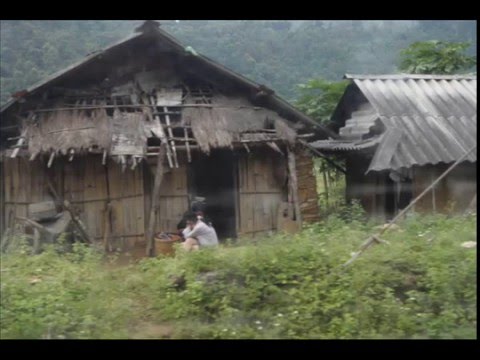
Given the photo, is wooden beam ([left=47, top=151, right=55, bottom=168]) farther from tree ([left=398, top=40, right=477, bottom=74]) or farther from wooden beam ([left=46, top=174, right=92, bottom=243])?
tree ([left=398, top=40, right=477, bottom=74])

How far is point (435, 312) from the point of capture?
5.75 metres

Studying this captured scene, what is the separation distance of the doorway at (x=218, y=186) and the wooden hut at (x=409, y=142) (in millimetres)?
2283

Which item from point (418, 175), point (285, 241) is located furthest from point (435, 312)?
point (418, 175)

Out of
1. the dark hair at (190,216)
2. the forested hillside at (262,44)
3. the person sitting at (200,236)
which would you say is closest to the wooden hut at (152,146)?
the dark hair at (190,216)

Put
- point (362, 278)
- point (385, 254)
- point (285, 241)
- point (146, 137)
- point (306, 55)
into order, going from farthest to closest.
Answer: point (306, 55)
point (146, 137)
point (285, 241)
point (385, 254)
point (362, 278)

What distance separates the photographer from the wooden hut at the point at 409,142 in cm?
990

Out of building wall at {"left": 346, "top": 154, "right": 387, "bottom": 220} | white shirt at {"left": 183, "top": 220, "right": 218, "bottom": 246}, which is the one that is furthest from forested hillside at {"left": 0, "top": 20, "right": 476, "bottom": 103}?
white shirt at {"left": 183, "top": 220, "right": 218, "bottom": 246}

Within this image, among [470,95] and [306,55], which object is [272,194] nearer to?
[306,55]

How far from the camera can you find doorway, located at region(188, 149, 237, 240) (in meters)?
11.0

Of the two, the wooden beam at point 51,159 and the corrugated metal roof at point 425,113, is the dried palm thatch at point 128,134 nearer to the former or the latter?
the wooden beam at point 51,159

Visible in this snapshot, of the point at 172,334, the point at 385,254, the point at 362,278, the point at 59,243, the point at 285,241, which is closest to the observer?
the point at 172,334

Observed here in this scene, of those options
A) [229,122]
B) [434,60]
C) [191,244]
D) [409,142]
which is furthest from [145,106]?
[434,60]

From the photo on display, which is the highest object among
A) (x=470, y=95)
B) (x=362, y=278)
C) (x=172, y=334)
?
(x=470, y=95)

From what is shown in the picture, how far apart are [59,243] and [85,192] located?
4.73 ft
